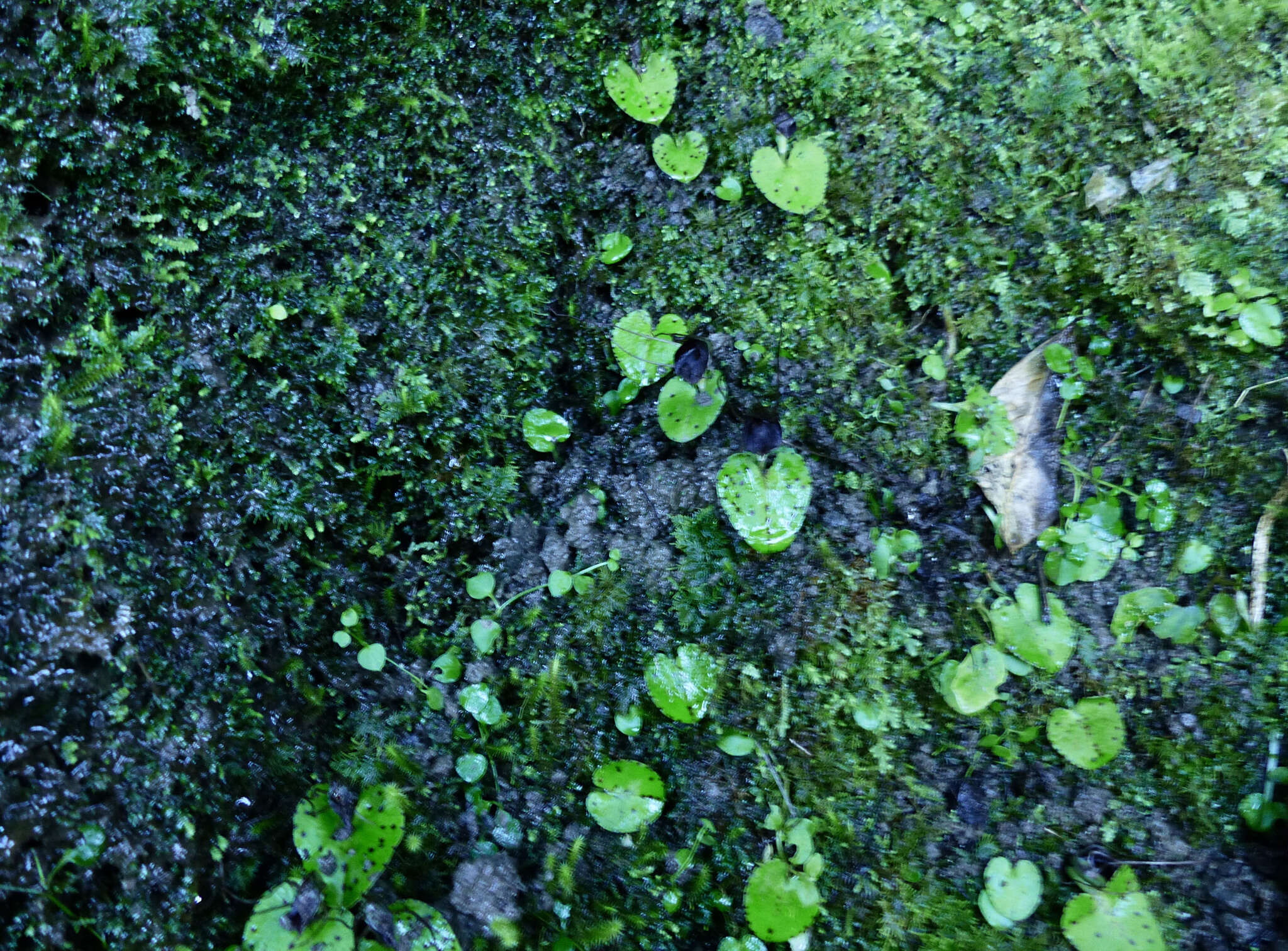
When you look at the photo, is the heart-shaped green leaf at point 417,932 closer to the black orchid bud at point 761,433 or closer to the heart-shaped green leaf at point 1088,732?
the black orchid bud at point 761,433

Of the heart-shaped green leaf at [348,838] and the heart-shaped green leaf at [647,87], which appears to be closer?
the heart-shaped green leaf at [348,838]

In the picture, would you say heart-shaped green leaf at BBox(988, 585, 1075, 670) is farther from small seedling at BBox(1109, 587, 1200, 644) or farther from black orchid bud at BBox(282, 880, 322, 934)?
black orchid bud at BBox(282, 880, 322, 934)

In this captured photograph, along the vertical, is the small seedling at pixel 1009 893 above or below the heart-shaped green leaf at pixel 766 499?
below

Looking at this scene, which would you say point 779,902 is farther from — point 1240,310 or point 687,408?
point 1240,310

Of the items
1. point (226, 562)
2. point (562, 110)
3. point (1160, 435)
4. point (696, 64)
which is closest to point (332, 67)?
point (562, 110)

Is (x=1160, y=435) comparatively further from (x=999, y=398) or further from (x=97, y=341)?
(x=97, y=341)

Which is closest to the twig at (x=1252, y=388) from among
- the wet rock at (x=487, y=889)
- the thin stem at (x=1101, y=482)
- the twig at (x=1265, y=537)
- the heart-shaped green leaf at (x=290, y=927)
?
the twig at (x=1265, y=537)
